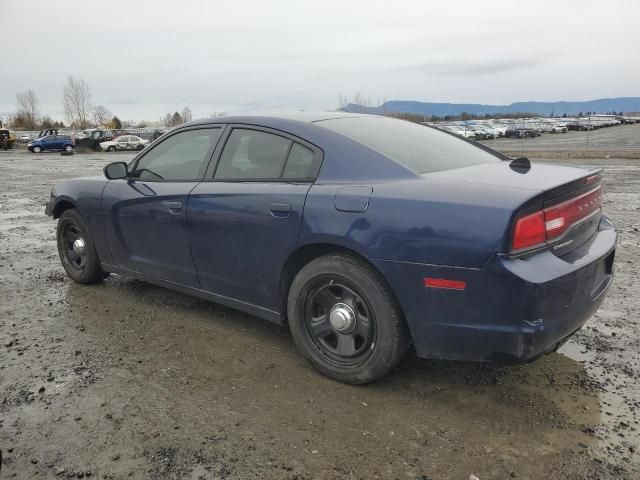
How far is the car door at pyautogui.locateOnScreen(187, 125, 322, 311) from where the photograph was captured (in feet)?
10.6

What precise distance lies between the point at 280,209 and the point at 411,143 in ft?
3.29

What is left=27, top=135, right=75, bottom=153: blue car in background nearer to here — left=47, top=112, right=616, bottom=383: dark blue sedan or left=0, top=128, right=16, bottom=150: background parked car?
left=0, top=128, right=16, bottom=150: background parked car

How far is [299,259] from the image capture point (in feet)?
10.6

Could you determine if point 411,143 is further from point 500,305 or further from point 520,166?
point 500,305

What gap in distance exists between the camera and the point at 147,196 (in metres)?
4.05

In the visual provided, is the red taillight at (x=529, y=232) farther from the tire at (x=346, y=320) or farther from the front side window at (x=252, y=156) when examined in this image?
the front side window at (x=252, y=156)

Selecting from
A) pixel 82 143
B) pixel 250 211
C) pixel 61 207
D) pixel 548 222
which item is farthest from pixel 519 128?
pixel 548 222

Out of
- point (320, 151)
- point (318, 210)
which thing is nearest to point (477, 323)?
point (318, 210)

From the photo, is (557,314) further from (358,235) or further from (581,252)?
(358,235)

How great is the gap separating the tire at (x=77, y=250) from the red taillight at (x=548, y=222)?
12.3 feet

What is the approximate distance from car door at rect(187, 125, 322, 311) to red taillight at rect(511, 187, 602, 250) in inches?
48.3

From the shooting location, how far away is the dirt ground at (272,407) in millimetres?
2387

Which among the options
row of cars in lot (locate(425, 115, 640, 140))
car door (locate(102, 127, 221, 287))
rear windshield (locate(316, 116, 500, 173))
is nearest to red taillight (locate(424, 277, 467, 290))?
rear windshield (locate(316, 116, 500, 173))

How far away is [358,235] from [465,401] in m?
1.10
